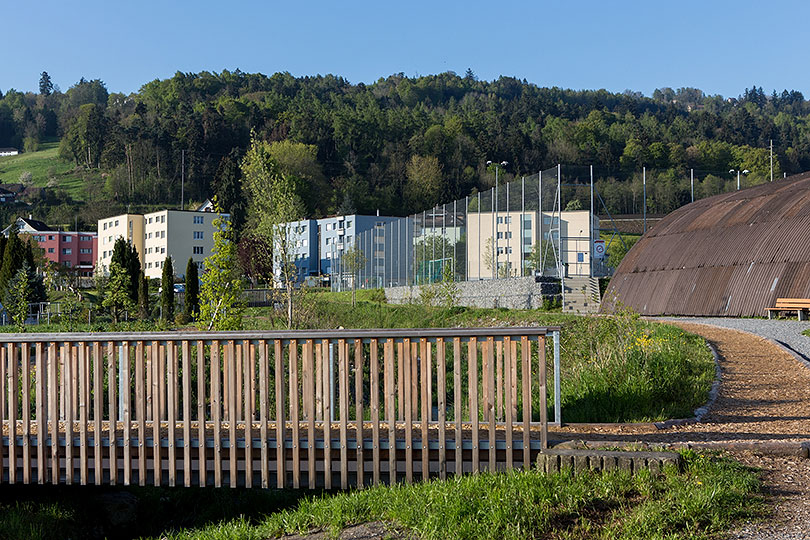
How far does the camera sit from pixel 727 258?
28.7 meters

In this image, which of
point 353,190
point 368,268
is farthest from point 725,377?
point 353,190

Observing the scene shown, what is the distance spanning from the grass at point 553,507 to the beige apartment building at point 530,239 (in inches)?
1092

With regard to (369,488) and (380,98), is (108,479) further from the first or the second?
(380,98)

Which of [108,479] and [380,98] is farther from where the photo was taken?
[380,98]

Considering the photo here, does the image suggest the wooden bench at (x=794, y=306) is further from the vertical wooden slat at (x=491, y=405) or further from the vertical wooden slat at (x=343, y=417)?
the vertical wooden slat at (x=343, y=417)

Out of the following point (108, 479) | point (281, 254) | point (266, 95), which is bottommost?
point (108, 479)

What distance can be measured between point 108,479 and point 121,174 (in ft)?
360

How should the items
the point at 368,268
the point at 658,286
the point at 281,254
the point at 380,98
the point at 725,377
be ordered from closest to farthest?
the point at 725,377 → the point at 281,254 → the point at 658,286 → the point at 368,268 → the point at 380,98

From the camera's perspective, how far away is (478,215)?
3834cm

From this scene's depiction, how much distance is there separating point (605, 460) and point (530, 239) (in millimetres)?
28220

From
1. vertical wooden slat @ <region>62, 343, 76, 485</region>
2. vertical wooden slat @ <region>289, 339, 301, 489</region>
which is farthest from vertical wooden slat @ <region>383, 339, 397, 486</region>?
vertical wooden slat @ <region>62, 343, 76, 485</region>

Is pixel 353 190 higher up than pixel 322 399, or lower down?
higher up

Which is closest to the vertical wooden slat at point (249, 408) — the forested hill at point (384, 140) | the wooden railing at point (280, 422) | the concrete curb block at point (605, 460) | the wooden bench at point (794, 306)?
the wooden railing at point (280, 422)

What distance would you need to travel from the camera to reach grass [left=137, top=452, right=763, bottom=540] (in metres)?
5.16
